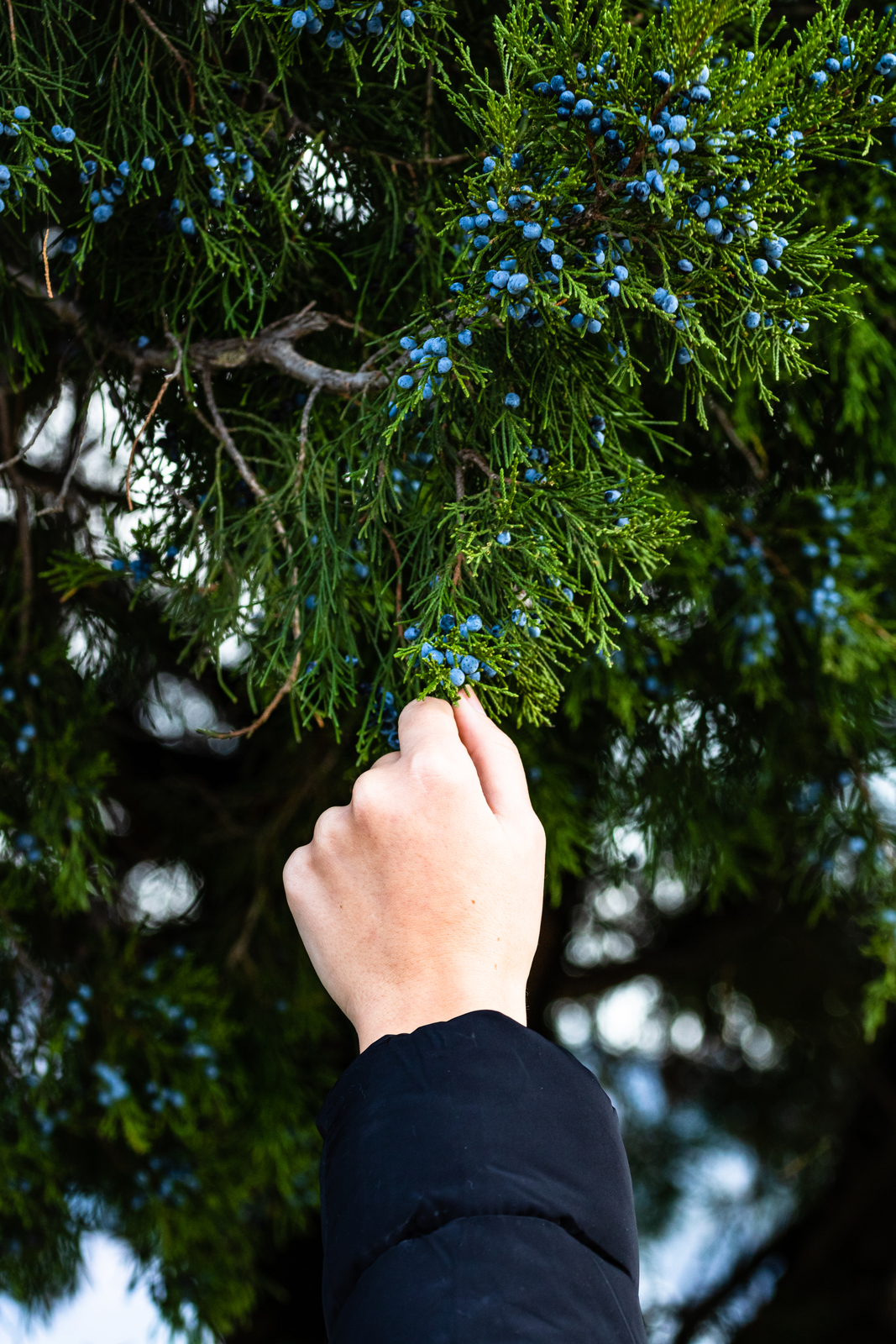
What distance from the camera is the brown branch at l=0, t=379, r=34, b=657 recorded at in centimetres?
130

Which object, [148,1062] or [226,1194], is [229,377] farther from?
[226,1194]

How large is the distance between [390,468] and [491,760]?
0.35m

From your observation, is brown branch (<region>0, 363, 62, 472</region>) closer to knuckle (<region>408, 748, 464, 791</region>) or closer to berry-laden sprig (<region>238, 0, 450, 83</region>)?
berry-laden sprig (<region>238, 0, 450, 83</region>)

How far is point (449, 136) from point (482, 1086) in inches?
42.6

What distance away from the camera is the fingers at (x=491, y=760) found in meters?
0.76

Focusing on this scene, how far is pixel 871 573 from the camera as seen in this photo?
140 cm

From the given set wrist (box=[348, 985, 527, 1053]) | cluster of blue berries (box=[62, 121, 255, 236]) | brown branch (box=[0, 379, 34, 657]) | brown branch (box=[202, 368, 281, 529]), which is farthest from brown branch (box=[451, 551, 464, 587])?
brown branch (box=[0, 379, 34, 657])

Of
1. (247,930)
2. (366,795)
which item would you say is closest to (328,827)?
(366,795)

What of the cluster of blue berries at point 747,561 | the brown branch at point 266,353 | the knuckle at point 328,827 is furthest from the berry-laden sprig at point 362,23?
the cluster of blue berries at point 747,561

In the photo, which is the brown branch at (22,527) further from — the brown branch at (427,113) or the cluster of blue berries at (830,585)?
the cluster of blue berries at (830,585)

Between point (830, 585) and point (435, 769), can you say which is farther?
point (830, 585)

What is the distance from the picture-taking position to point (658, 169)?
70cm

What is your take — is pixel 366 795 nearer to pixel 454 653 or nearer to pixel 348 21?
pixel 454 653

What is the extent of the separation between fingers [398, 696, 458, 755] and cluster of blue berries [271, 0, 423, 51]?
1.97 feet
